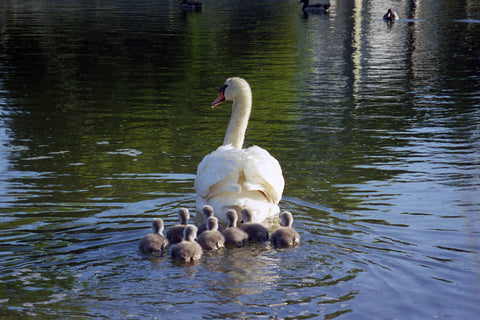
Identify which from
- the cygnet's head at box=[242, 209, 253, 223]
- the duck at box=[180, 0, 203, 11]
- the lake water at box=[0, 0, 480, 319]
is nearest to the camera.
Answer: the lake water at box=[0, 0, 480, 319]

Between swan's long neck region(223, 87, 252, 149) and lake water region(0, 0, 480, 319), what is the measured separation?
40.3 inches

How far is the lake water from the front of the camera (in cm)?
744

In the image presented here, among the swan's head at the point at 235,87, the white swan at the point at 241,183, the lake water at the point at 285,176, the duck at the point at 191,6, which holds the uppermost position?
the duck at the point at 191,6

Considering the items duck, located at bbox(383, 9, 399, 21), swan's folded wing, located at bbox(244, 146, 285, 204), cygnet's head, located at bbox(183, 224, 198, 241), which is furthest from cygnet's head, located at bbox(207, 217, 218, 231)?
duck, located at bbox(383, 9, 399, 21)

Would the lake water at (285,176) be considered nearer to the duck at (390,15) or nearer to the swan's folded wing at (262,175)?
the swan's folded wing at (262,175)

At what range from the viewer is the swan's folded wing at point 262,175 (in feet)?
32.7

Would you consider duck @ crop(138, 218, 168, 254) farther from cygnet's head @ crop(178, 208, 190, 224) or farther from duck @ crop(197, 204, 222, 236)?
cygnet's head @ crop(178, 208, 190, 224)

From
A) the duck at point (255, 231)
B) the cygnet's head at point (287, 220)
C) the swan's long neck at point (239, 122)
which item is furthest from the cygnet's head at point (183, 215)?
the swan's long neck at point (239, 122)

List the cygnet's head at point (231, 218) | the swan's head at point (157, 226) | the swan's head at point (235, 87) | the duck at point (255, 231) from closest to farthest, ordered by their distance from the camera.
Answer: the swan's head at point (157, 226), the duck at point (255, 231), the cygnet's head at point (231, 218), the swan's head at point (235, 87)

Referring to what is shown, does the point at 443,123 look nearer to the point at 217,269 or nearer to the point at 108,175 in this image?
the point at 108,175

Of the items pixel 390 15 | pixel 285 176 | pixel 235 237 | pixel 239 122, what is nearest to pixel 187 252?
pixel 235 237

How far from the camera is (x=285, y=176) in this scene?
43.1 feet

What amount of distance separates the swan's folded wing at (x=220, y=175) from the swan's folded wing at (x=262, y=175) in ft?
0.55

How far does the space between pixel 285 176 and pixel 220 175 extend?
3306 mm
